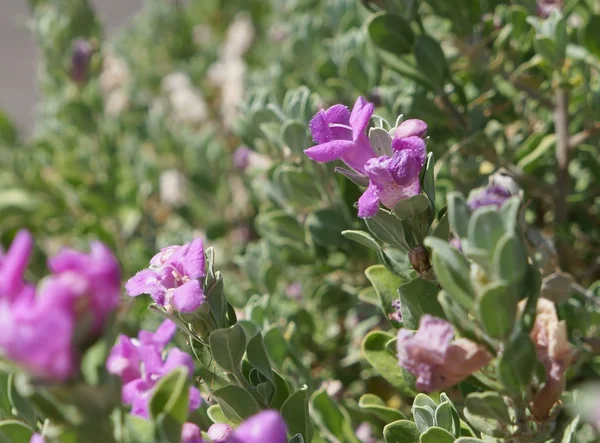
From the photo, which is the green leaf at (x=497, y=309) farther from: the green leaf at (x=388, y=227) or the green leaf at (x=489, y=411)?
the green leaf at (x=388, y=227)

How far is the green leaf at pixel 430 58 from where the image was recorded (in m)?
1.24

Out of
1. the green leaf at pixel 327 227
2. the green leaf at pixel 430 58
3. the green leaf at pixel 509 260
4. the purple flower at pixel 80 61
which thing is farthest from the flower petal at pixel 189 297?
the purple flower at pixel 80 61

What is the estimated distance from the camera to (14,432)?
0.79m

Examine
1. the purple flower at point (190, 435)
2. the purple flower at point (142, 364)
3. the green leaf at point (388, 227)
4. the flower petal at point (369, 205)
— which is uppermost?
the flower petal at point (369, 205)

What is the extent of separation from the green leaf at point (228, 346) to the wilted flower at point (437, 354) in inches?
8.6

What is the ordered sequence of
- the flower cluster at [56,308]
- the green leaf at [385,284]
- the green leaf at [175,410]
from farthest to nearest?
the green leaf at [385,284] → the green leaf at [175,410] → the flower cluster at [56,308]

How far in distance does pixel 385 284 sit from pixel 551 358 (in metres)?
0.24

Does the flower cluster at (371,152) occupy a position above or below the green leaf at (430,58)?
above

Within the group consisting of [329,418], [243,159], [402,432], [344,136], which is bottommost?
[243,159]

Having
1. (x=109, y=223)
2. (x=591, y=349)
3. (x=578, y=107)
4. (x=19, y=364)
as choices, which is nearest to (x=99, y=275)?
(x=19, y=364)

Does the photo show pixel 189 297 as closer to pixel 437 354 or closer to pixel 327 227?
pixel 437 354

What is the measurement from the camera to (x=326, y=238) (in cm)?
133

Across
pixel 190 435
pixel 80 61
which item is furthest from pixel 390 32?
pixel 80 61

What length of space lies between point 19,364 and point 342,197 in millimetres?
854
